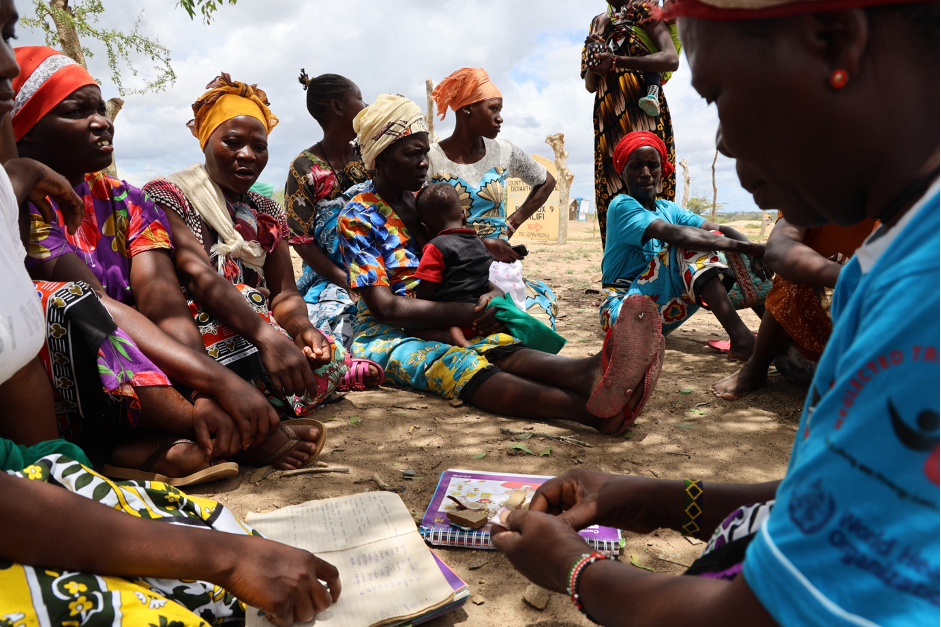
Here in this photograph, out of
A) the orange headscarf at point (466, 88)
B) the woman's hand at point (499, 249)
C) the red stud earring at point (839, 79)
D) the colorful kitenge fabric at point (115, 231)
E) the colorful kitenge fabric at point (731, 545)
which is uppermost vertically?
the orange headscarf at point (466, 88)

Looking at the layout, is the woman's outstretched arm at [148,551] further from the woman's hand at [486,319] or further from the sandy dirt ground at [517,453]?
the woman's hand at [486,319]

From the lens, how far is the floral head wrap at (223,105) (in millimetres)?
3273

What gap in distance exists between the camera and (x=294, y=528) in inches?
77.3

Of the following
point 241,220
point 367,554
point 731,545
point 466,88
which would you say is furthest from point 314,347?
point 466,88

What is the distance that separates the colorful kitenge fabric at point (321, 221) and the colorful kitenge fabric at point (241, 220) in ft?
2.32

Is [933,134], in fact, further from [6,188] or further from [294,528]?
[6,188]

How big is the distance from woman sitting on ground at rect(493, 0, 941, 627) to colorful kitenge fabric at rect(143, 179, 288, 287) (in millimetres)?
2753

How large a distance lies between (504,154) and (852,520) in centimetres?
491

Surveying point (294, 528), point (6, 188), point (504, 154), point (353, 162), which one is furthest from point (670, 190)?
point (6, 188)

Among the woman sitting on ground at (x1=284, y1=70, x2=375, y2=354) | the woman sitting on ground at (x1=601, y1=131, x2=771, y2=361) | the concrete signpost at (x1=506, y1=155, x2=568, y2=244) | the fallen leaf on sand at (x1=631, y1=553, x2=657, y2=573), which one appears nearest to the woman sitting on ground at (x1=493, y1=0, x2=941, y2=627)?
the fallen leaf on sand at (x1=631, y1=553, x2=657, y2=573)

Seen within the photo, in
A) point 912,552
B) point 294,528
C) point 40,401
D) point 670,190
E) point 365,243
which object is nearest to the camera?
point 912,552

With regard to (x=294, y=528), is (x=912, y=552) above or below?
above

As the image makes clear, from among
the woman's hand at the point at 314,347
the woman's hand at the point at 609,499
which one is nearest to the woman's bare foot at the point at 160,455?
the woman's hand at the point at 314,347

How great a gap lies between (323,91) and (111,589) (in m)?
4.52
